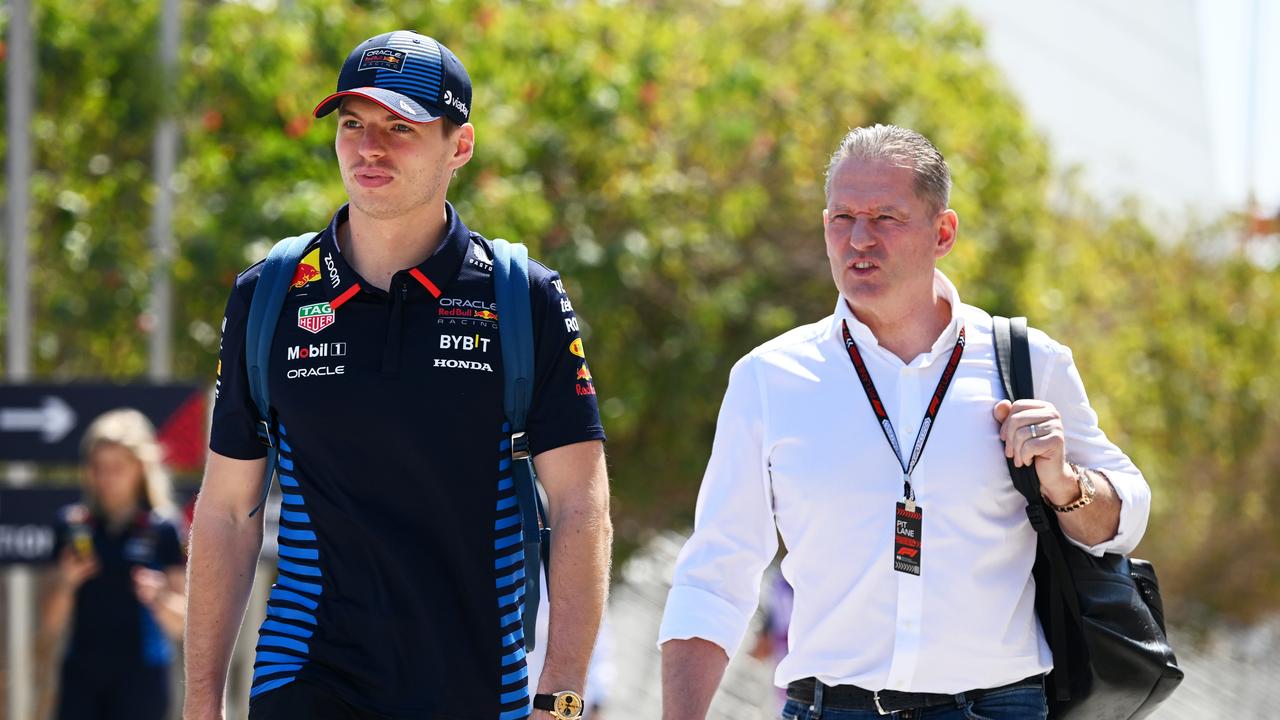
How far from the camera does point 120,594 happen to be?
28.3 ft

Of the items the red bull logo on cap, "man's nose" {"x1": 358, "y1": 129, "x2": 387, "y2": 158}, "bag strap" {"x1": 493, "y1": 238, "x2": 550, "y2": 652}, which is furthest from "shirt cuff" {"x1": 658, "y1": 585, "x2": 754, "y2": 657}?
"man's nose" {"x1": 358, "y1": 129, "x2": 387, "y2": 158}

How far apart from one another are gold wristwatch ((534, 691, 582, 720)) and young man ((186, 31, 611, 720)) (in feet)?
0.08

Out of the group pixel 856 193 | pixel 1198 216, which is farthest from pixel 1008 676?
pixel 1198 216

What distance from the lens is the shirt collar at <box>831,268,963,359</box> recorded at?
14.1 feet

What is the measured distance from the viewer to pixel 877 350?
4336 mm

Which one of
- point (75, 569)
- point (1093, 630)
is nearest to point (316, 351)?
point (1093, 630)

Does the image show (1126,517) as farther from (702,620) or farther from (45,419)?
(45,419)

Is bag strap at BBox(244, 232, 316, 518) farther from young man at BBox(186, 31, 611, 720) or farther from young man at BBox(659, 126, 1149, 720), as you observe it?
young man at BBox(659, 126, 1149, 720)

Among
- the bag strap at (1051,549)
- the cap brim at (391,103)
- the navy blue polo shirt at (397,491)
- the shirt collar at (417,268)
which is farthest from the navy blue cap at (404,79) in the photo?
the bag strap at (1051,549)

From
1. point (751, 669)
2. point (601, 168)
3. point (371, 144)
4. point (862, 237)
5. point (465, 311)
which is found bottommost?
point (751, 669)

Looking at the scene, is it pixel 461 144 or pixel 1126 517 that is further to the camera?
pixel 461 144

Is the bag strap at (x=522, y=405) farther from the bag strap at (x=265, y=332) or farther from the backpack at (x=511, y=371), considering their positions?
the bag strap at (x=265, y=332)

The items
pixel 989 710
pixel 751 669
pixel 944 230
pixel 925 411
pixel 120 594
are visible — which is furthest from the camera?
pixel 751 669

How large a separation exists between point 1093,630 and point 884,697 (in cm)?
48
